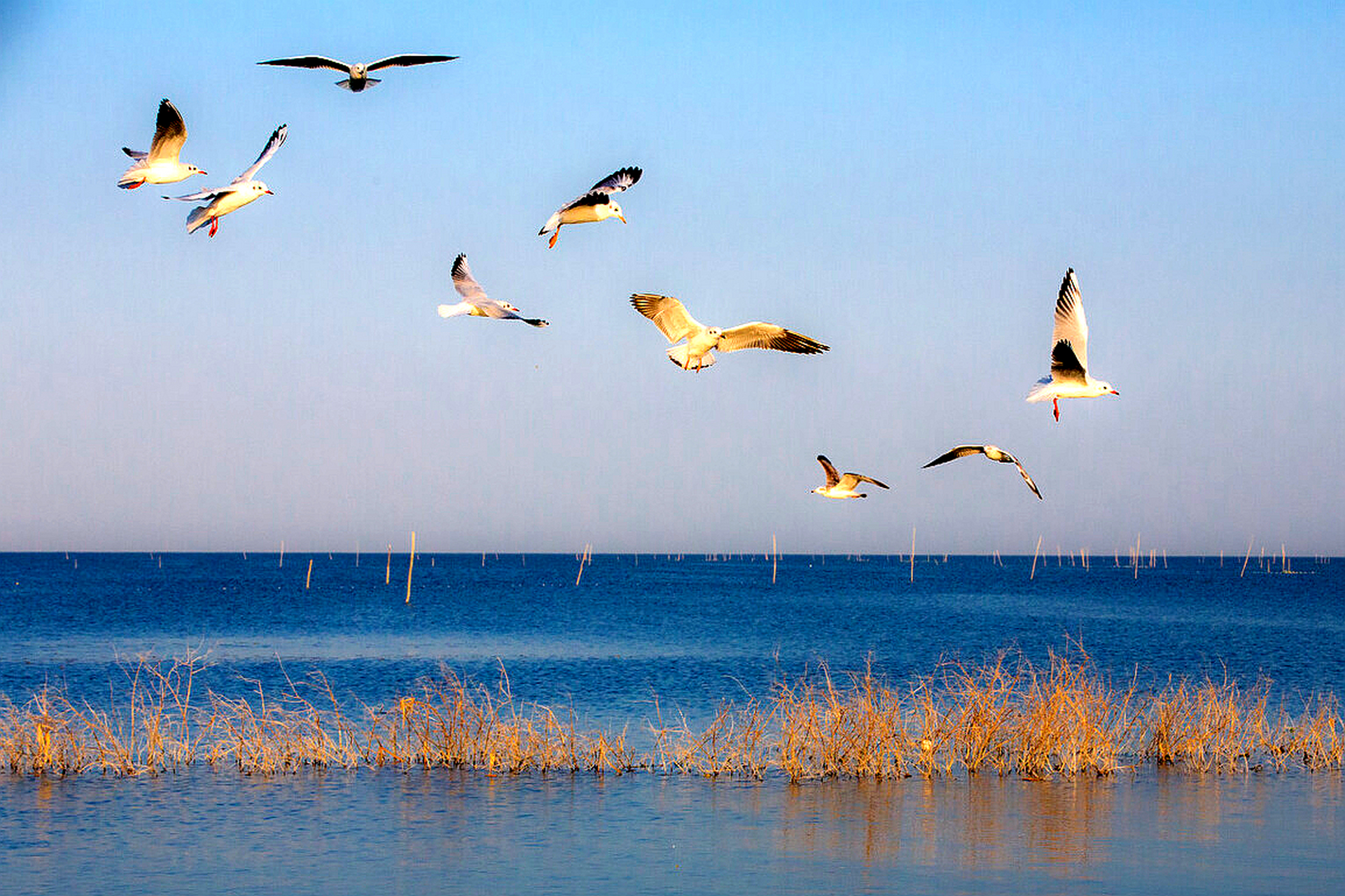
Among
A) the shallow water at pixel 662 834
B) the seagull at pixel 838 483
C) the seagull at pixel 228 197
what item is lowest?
the shallow water at pixel 662 834

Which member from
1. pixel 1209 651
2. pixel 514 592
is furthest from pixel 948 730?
pixel 514 592

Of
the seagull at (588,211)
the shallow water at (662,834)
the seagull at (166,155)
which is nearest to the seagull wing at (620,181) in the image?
the seagull at (588,211)

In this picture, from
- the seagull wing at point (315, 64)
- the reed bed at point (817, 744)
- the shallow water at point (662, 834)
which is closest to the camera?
the seagull wing at point (315, 64)

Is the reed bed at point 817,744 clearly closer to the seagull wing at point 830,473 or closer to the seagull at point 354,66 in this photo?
the seagull wing at point 830,473

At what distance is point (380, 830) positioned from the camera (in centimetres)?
1717

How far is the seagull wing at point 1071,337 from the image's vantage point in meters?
13.0

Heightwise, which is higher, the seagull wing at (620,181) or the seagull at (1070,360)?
the seagull wing at (620,181)

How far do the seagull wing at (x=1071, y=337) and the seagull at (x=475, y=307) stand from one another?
483 centimetres

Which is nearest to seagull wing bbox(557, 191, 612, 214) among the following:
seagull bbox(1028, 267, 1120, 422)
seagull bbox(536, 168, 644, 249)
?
seagull bbox(536, 168, 644, 249)

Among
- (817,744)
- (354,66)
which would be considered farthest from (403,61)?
(817,744)

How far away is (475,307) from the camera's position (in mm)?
12992

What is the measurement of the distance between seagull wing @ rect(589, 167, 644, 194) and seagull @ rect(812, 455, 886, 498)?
4.20 m

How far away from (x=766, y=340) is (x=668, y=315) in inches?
36.8

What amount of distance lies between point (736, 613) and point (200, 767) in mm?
71115
